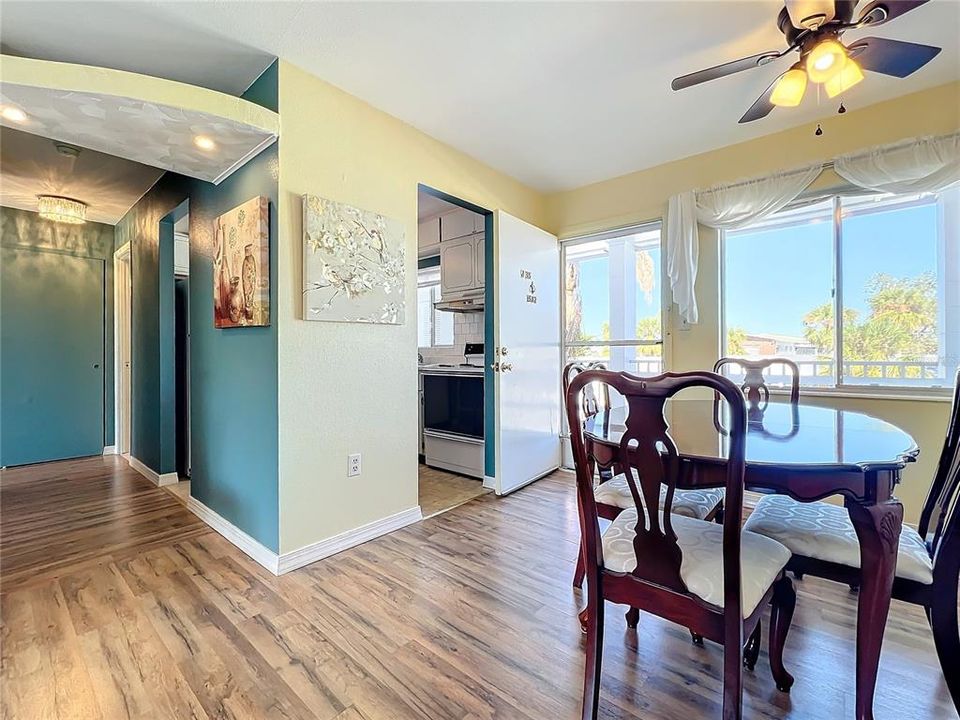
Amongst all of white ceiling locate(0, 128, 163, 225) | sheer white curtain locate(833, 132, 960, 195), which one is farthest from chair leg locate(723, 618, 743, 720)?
white ceiling locate(0, 128, 163, 225)

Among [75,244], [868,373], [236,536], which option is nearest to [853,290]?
[868,373]

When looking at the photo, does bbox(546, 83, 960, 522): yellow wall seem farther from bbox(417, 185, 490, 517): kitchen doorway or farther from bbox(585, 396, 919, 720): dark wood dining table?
bbox(585, 396, 919, 720): dark wood dining table

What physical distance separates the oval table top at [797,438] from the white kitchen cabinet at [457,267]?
2262mm

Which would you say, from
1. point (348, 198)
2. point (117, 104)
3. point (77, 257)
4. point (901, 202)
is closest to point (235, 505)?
point (348, 198)

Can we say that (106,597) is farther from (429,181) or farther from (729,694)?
(429,181)

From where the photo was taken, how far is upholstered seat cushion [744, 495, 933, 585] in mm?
1220

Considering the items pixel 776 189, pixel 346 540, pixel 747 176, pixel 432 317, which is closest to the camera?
pixel 346 540

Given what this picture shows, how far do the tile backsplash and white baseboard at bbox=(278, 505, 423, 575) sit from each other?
2.01m

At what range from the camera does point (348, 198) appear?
7.77 feet

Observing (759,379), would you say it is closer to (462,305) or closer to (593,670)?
(593,670)

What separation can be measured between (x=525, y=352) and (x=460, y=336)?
1.21m

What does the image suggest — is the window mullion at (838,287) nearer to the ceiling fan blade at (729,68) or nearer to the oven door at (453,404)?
the ceiling fan blade at (729,68)

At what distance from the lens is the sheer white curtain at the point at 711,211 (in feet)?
9.10

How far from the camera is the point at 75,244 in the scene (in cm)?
439
